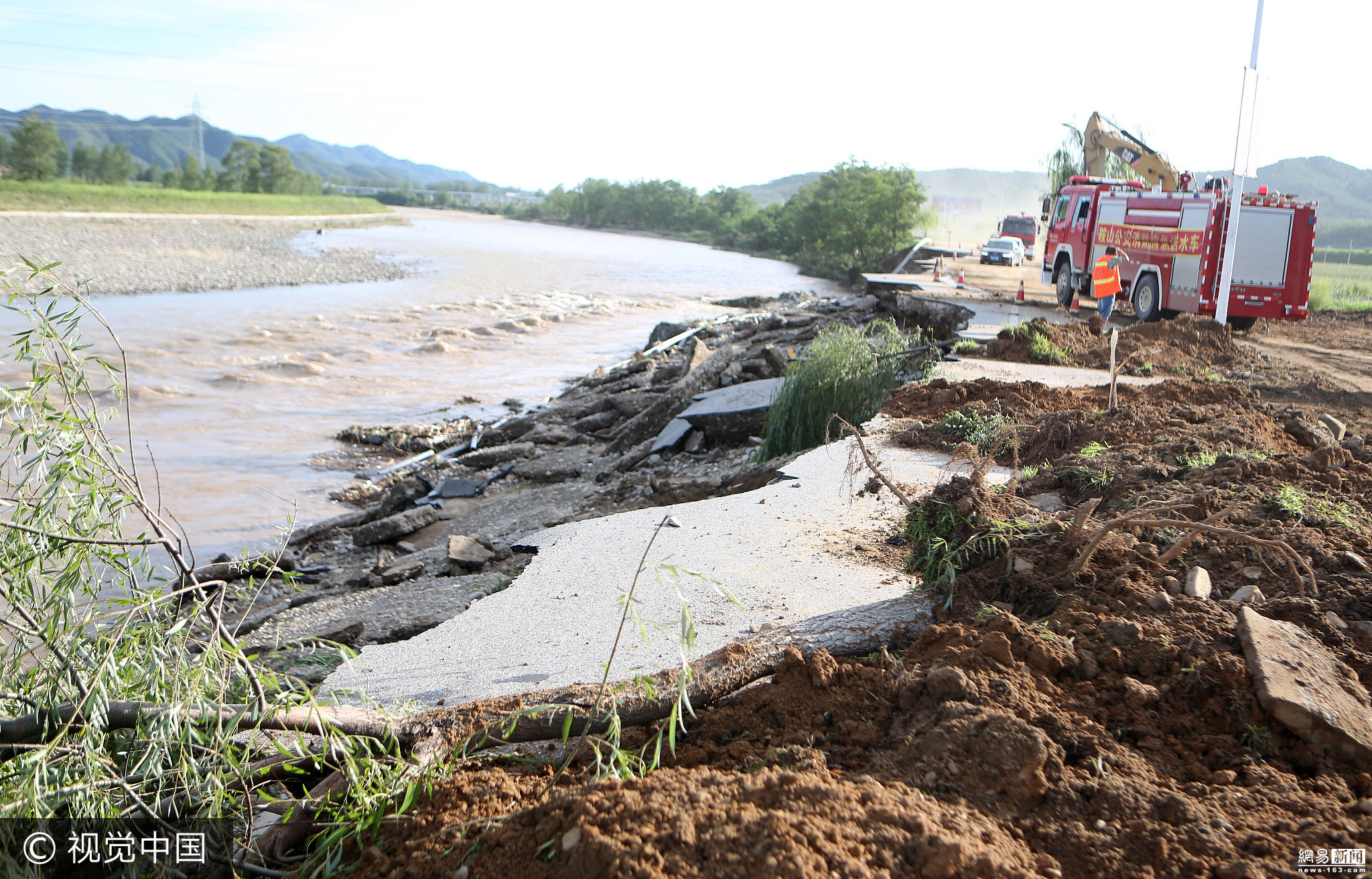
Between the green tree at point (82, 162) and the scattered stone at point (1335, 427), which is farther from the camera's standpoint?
the green tree at point (82, 162)

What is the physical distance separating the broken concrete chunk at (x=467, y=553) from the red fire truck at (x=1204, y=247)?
604 inches

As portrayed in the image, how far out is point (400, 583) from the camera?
6.15 meters

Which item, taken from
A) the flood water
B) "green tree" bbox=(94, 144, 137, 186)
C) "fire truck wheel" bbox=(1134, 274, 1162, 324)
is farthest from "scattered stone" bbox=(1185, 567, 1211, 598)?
"green tree" bbox=(94, 144, 137, 186)

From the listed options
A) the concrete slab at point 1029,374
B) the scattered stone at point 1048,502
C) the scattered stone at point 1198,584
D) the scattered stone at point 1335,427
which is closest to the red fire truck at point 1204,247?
the concrete slab at point 1029,374

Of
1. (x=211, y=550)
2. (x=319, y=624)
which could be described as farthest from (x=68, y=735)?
(x=211, y=550)

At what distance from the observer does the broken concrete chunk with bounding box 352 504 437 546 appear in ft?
25.2

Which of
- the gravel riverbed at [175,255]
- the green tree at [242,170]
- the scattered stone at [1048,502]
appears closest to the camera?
the scattered stone at [1048,502]

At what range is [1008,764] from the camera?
2.38 meters

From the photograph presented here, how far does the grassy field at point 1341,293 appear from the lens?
2186 centimetres

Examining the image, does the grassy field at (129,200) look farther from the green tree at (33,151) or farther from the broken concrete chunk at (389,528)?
the broken concrete chunk at (389,528)

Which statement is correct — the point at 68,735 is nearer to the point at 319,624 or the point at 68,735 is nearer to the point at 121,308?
the point at 319,624

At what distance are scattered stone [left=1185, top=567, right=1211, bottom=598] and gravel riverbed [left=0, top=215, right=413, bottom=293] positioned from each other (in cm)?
3057

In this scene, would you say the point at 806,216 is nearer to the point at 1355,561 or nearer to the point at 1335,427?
the point at 1335,427

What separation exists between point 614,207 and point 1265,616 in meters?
116
